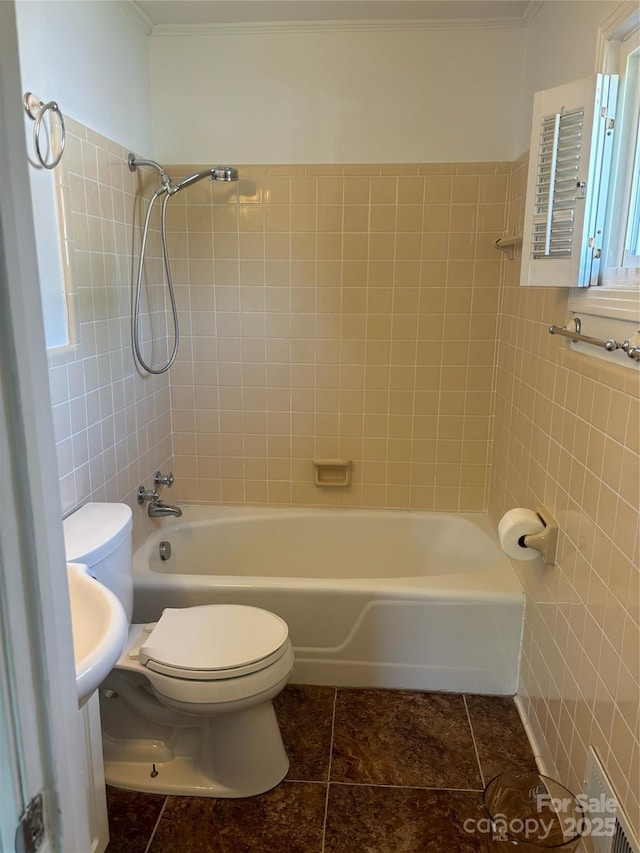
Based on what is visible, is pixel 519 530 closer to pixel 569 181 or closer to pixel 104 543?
pixel 569 181

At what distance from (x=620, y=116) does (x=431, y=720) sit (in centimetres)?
190

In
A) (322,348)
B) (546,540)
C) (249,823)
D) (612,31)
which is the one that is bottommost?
(249,823)

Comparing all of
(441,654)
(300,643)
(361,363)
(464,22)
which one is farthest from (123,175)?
(441,654)

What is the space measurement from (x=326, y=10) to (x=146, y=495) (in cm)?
200

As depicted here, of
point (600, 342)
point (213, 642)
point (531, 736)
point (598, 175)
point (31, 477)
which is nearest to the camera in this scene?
point (31, 477)

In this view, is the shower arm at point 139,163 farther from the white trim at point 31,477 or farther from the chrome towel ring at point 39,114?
the white trim at point 31,477

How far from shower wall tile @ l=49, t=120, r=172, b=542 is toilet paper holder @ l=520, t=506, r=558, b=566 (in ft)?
4.59

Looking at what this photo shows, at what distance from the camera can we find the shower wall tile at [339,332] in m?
2.63

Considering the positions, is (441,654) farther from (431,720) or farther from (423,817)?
(423,817)

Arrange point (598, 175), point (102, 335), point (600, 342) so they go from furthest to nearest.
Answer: point (102, 335) < point (598, 175) < point (600, 342)

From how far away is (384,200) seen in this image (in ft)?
8.60

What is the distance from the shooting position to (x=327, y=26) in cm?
246

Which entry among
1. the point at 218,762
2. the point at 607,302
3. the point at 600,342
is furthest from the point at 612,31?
the point at 218,762

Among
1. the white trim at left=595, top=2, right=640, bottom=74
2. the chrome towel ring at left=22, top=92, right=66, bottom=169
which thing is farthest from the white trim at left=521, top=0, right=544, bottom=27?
the chrome towel ring at left=22, top=92, right=66, bottom=169
